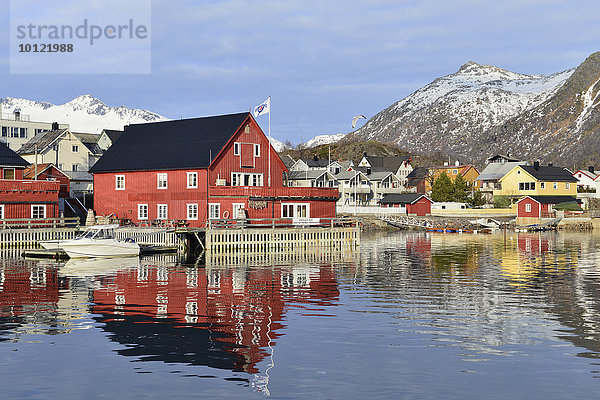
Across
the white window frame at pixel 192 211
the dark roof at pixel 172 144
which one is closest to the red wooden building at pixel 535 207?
the dark roof at pixel 172 144

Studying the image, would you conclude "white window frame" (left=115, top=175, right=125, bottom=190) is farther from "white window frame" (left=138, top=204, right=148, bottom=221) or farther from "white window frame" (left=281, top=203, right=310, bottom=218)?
"white window frame" (left=281, top=203, right=310, bottom=218)

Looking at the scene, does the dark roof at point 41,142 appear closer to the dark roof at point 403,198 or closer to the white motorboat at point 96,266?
the dark roof at point 403,198

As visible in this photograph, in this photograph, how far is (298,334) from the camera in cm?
2297

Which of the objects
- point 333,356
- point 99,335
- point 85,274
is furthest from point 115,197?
point 333,356

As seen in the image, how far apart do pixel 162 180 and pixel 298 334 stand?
46404 millimetres

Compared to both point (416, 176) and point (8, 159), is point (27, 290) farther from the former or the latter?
point (416, 176)

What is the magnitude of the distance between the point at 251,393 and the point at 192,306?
41.5ft

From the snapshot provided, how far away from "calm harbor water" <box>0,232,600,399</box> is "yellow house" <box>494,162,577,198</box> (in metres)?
86.9

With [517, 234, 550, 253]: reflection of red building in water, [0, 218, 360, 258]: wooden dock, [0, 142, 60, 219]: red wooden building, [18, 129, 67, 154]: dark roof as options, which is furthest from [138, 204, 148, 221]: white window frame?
[18, 129, 67, 154]: dark roof

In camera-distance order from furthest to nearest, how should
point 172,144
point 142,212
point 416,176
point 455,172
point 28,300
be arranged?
1. point 416,176
2. point 455,172
3. point 172,144
4. point 142,212
5. point 28,300

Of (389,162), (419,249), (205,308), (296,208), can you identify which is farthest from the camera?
(389,162)

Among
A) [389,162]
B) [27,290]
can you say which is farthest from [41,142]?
[389,162]

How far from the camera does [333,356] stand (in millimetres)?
20062

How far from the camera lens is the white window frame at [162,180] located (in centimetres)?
6663
